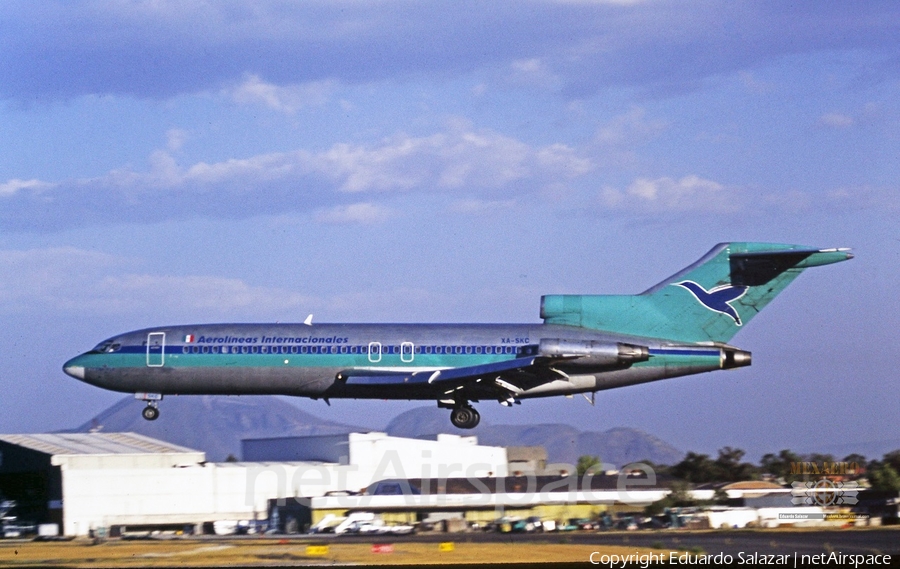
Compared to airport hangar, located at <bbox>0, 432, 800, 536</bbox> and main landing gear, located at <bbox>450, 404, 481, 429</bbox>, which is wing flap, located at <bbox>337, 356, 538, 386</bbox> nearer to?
main landing gear, located at <bbox>450, 404, 481, 429</bbox>

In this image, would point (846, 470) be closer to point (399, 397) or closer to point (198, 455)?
point (399, 397)

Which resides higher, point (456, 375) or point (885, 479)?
point (456, 375)

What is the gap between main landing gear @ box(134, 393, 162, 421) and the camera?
42.8 metres

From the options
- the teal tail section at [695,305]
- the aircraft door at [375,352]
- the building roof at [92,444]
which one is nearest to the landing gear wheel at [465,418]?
the aircraft door at [375,352]

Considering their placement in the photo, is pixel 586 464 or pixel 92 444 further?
pixel 92 444

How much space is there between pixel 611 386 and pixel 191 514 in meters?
15.7

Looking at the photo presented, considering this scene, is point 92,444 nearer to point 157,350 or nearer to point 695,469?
point 157,350

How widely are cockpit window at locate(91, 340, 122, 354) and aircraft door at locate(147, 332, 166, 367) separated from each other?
1349 mm

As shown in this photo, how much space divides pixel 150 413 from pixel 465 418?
11.2m

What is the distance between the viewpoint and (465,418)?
4212cm

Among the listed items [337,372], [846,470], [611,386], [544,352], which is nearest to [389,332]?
[337,372]

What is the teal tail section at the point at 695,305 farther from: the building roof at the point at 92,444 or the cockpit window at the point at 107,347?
the building roof at the point at 92,444

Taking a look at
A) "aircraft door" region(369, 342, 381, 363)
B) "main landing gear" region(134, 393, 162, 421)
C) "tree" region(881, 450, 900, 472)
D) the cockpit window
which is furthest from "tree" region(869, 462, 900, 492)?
the cockpit window

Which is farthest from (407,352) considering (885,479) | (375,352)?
(885,479)
